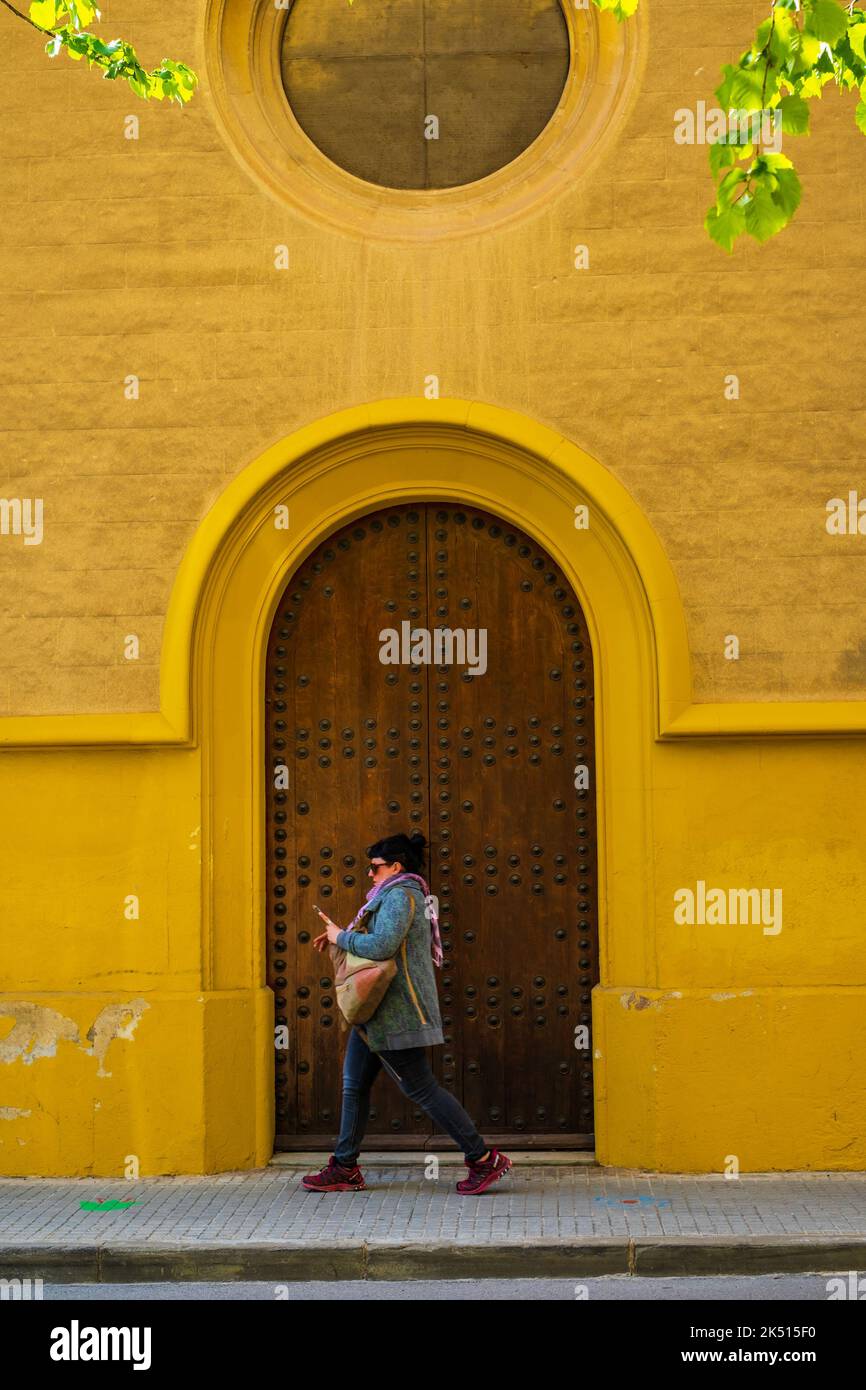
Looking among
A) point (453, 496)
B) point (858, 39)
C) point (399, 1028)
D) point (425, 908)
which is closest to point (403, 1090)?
point (399, 1028)

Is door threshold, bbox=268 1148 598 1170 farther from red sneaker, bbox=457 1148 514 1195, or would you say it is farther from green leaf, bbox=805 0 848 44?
green leaf, bbox=805 0 848 44

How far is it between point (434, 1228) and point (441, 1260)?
38 cm

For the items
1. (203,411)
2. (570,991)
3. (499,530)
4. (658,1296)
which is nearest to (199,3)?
(203,411)

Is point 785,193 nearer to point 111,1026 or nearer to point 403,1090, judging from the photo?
point 403,1090

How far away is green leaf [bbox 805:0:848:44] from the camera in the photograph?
6332 millimetres

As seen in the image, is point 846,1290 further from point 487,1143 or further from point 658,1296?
point 487,1143

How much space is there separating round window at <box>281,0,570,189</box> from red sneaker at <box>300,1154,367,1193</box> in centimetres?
544

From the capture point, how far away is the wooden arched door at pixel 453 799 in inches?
378

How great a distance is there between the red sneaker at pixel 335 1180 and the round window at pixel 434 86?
17.8 ft

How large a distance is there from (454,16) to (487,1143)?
20.9 ft

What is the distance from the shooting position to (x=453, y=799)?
31.8ft

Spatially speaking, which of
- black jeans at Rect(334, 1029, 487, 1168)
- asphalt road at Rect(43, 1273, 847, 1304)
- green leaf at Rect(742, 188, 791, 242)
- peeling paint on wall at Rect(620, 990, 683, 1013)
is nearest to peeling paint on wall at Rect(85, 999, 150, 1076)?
black jeans at Rect(334, 1029, 487, 1168)

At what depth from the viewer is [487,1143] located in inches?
374

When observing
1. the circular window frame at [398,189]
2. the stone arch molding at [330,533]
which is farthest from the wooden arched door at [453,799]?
the circular window frame at [398,189]
